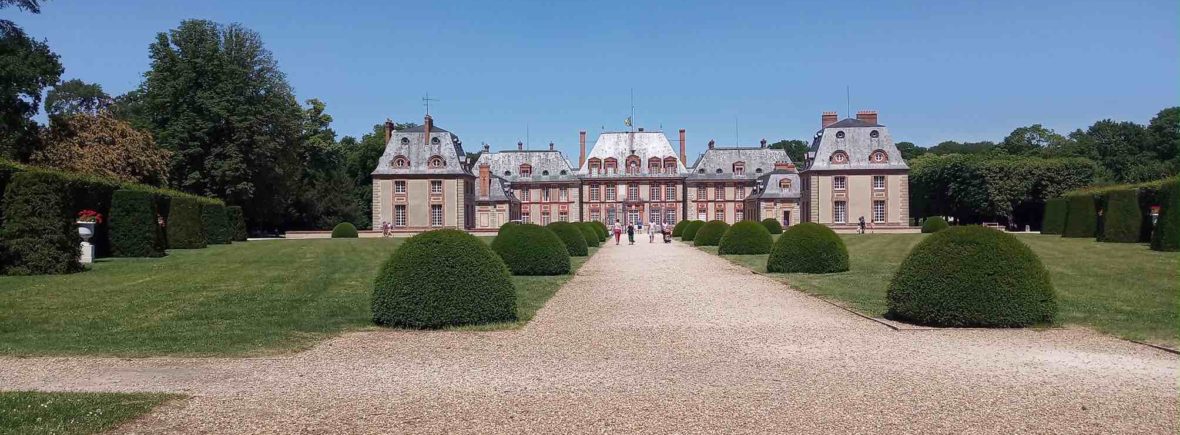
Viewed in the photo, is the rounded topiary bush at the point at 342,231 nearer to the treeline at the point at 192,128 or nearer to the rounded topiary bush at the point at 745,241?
the treeline at the point at 192,128

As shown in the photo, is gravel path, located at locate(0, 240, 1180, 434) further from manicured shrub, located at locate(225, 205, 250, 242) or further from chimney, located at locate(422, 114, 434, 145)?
chimney, located at locate(422, 114, 434, 145)

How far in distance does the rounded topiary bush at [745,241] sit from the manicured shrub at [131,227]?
1639cm

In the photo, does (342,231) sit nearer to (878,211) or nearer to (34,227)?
(34,227)

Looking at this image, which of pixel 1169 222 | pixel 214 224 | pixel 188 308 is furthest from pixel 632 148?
pixel 188 308

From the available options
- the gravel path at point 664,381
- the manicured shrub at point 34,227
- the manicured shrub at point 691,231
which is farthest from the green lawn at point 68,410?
the manicured shrub at point 691,231

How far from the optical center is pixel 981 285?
9.84 meters

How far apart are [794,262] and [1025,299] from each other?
9137 millimetres

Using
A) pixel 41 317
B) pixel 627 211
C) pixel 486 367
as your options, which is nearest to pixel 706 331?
pixel 486 367

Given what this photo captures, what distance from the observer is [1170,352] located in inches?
315

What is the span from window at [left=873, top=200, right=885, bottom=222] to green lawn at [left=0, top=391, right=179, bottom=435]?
59.9 m

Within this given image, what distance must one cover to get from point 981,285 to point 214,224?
103ft

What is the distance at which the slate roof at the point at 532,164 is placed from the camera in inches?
3017

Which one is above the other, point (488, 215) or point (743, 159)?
point (743, 159)

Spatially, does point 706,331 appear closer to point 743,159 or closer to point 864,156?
point 864,156
